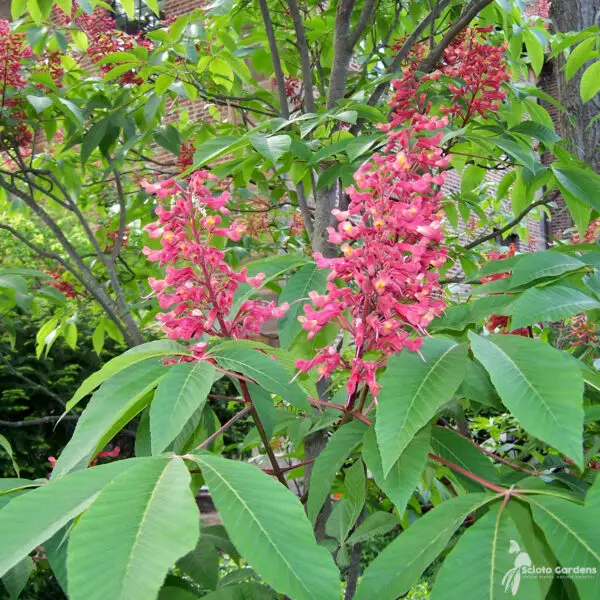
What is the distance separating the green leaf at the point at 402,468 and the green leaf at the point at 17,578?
51 centimetres

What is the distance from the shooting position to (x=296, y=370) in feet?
3.46

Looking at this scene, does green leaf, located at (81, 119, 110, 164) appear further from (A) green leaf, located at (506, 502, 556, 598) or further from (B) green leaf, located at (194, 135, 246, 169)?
(A) green leaf, located at (506, 502, 556, 598)

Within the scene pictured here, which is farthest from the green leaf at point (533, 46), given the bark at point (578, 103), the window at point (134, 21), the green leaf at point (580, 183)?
the window at point (134, 21)

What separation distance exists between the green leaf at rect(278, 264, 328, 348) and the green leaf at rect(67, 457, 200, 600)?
24.8 inches

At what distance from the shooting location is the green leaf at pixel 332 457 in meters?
0.94

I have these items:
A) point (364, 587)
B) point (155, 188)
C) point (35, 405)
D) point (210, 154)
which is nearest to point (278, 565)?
point (364, 587)

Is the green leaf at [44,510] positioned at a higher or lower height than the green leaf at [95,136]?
lower

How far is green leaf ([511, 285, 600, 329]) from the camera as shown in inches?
35.9

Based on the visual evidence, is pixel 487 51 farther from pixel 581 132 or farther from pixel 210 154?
pixel 210 154

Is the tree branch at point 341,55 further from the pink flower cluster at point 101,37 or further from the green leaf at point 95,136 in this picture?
the pink flower cluster at point 101,37

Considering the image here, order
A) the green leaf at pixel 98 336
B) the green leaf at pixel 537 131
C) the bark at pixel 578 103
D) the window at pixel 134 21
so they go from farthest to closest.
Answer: the window at pixel 134 21, the green leaf at pixel 98 336, the bark at pixel 578 103, the green leaf at pixel 537 131

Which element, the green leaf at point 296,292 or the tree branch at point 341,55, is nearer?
the green leaf at point 296,292

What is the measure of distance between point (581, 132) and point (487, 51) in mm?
833

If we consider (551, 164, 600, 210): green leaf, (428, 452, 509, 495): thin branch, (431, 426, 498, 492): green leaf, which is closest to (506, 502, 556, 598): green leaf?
(428, 452, 509, 495): thin branch
